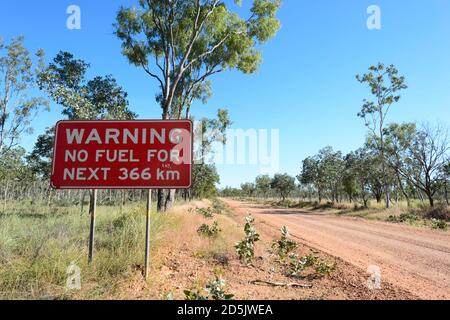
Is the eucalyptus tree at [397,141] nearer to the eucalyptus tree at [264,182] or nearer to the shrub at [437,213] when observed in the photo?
the shrub at [437,213]

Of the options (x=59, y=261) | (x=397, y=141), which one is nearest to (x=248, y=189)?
(x=397, y=141)

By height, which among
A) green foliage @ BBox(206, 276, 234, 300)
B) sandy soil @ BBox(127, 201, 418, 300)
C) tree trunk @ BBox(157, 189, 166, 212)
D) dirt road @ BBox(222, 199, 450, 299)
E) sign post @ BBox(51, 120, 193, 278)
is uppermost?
sign post @ BBox(51, 120, 193, 278)

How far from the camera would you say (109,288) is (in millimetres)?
4340

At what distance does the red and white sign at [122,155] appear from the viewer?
5.55 metres

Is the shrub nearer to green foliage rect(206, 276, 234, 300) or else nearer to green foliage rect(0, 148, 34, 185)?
green foliage rect(206, 276, 234, 300)

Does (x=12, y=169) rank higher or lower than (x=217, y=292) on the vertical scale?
higher

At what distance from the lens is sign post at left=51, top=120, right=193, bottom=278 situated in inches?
219

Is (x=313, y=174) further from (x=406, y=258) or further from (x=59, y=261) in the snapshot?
(x=59, y=261)

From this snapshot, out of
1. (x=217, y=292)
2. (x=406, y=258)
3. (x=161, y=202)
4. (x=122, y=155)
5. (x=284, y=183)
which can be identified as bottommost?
(x=406, y=258)

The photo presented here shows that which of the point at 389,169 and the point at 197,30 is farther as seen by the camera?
the point at 389,169

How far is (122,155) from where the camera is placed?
5637 mm

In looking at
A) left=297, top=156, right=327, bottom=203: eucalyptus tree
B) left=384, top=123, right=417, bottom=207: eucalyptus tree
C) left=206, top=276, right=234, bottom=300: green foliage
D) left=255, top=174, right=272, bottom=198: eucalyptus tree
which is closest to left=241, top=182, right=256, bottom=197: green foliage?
left=255, top=174, right=272, bottom=198: eucalyptus tree

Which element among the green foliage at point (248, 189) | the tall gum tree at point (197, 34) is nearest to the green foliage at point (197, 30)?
the tall gum tree at point (197, 34)
